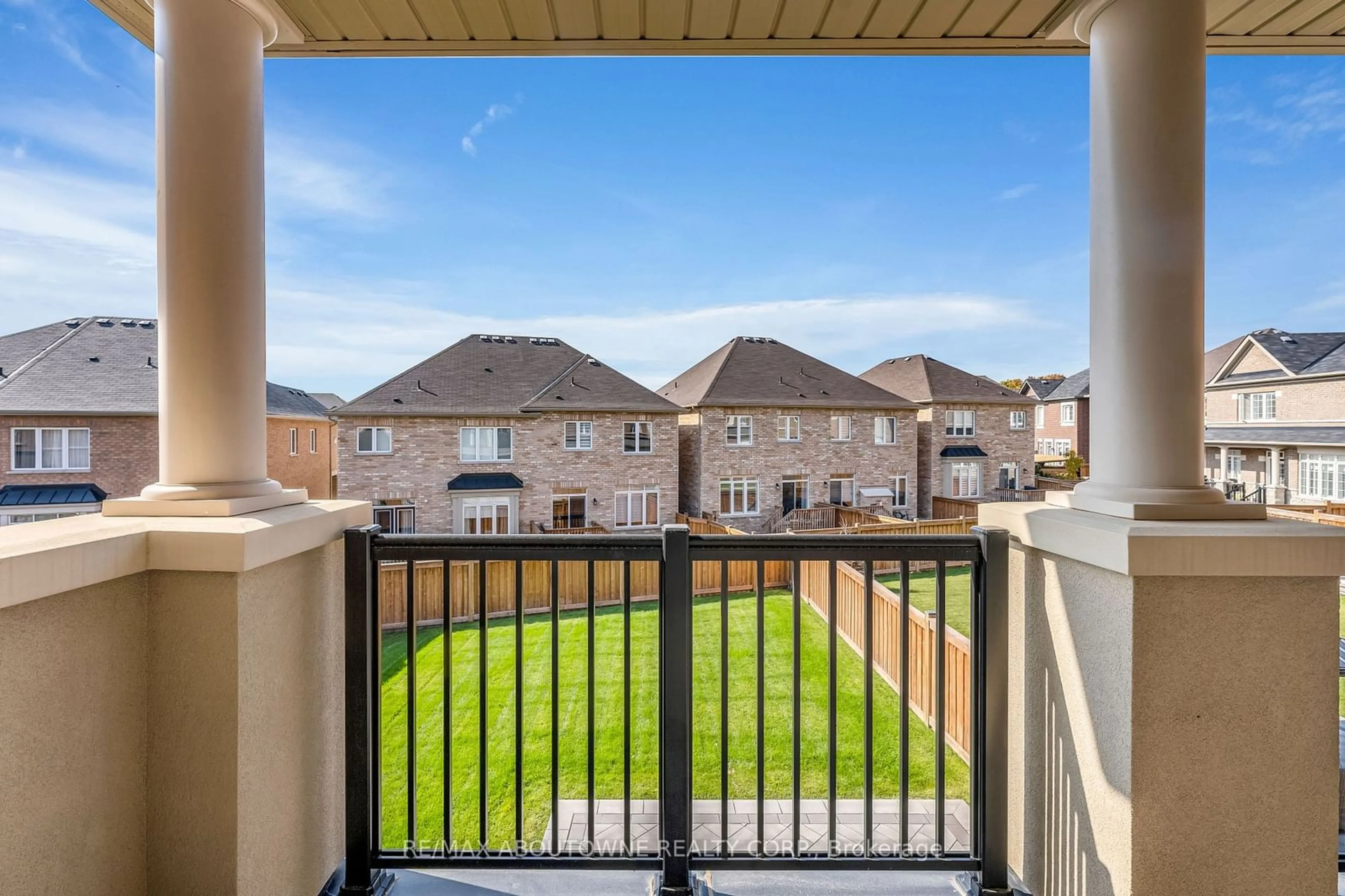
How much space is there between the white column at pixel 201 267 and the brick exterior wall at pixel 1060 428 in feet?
70.9

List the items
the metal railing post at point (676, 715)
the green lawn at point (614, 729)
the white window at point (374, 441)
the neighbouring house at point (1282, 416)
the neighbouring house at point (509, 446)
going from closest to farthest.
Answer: the metal railing post at point (676, 715), the green lawn at point (614, 729), the white window at point (374, 441), the neighbouring house at point (509, 446), the neighbouring house at point (1282, 416)

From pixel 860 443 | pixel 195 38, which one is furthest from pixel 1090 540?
pixel 860 443

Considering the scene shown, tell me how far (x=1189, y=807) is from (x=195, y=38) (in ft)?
9.23

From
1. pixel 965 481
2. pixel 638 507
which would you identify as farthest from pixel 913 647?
pixel 965 481

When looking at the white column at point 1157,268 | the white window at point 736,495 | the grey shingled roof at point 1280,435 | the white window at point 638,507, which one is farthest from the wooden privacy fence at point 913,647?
the grey shingled roof at point 1280,435

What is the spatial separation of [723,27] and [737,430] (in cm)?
1449

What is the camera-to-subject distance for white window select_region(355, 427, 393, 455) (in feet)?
44.5

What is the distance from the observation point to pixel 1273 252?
20.2 feet

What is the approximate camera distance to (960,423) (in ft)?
61.7

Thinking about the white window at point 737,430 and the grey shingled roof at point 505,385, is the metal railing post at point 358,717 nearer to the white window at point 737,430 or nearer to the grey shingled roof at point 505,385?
the grey shingled roof at point 505,385

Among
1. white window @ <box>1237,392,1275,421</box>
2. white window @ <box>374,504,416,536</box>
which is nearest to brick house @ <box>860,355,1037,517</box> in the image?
white window @ <box>1237,392,1275,421</box>

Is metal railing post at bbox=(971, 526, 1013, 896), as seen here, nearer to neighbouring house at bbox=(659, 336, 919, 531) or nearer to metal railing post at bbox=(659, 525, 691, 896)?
metal railing post at bbox=(659, 525, 691, 896)

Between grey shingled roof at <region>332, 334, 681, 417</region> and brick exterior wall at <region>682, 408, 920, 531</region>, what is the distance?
147 centimetres

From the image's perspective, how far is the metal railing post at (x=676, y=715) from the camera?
1.51m
